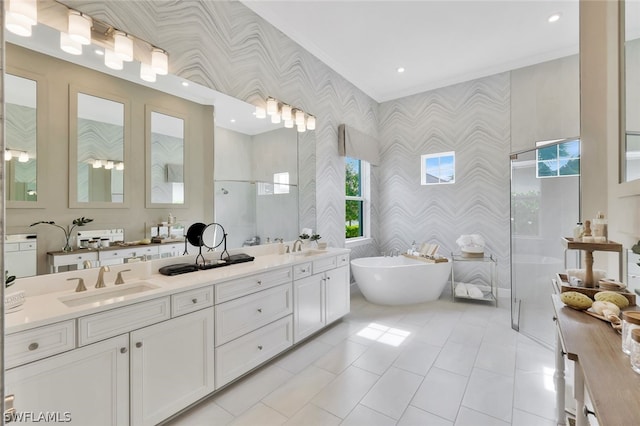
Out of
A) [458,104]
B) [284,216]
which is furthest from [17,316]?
[458,104]

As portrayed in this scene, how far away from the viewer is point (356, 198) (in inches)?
184

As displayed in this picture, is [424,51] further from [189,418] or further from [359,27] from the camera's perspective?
[189,418]

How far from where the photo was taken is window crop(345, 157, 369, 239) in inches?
179

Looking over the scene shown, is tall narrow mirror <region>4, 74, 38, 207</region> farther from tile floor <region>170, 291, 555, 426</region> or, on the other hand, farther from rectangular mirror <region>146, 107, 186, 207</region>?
tile floor <region>170, 291, 555, 426</region>

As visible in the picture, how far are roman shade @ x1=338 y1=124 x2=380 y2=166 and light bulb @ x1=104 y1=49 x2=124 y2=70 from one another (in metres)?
2.74

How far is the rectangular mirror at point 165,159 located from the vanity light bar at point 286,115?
90 cm

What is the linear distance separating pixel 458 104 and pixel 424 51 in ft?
3.89

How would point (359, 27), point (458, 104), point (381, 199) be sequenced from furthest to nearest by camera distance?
point (381, 199) < point (458, 104) < point (359, 27)

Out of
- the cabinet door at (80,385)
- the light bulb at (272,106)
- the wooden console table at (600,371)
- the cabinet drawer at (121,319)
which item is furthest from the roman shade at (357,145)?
the cabinet door at (80,385)

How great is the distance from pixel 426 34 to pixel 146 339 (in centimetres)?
387

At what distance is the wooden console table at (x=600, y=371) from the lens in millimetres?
612

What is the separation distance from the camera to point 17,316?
119cm

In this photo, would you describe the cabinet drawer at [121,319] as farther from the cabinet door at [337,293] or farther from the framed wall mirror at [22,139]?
the cabinet door at [337,293]

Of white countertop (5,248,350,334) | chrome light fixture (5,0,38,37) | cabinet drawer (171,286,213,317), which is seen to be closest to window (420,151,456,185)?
white countertop (5,248,350,334)
